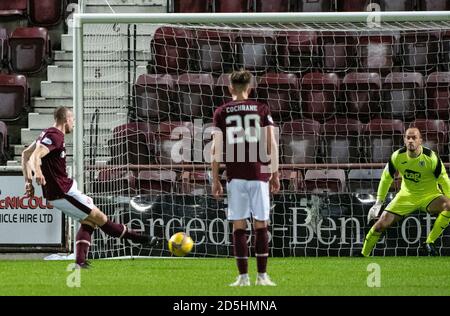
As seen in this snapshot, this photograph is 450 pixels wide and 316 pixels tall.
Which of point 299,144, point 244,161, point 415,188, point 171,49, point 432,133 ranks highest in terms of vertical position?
point 171,49

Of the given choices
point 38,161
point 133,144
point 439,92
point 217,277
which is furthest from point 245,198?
point 439,92

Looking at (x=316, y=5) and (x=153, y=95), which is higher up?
(x=316, y=5)

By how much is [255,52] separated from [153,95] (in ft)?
5.54

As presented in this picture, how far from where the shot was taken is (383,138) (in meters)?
14.9

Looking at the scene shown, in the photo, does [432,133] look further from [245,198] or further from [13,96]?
[245,198]

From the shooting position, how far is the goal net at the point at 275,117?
13766mm

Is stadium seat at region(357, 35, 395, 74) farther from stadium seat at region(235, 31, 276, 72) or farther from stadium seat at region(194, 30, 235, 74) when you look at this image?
→ stadium seat at region(194, 30, 235, 74)

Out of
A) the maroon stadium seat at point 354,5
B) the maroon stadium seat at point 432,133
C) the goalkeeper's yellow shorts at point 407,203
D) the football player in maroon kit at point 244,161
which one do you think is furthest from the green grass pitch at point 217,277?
the maroon stadium seat at point 354,5

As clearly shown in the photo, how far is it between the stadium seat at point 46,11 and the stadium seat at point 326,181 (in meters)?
5.05

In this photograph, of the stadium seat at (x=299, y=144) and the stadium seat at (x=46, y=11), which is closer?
the stadium seat at (x=299, y=144)

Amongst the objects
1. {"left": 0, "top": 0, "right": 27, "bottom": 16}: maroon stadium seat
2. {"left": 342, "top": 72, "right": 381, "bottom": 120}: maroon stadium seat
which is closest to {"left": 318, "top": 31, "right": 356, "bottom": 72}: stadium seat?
{"left": 342, "top": 72, "right": 381, "bottom": 120}: maroon stadium seat

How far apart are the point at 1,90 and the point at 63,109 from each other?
537 centimetres

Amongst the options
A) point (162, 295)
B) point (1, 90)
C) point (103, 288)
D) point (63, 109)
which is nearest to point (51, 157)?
point (63, 109)

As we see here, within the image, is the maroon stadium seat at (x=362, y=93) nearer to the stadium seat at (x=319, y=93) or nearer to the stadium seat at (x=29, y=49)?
the stadium seat at (x=319, y=93)
